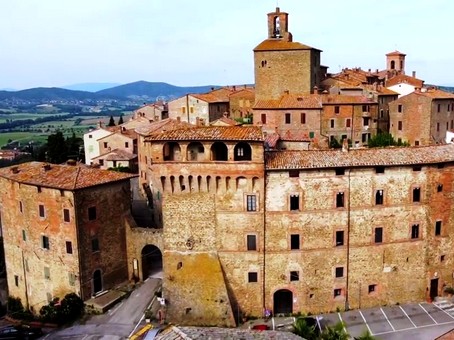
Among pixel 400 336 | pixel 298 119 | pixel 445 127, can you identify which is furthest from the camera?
pixel 445 127

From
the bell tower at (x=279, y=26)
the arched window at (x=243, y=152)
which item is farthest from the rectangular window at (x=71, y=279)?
the bell tower at (x=279, y=26)

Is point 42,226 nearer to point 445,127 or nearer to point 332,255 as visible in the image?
point 332,255

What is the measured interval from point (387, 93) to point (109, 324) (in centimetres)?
4727

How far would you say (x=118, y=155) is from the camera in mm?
68500

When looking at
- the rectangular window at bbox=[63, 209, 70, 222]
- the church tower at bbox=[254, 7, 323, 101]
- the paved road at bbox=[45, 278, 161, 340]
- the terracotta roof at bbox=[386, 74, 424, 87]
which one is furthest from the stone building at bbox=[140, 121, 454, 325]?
the terracotta roof at bbox=[386, 74, 424, 87]

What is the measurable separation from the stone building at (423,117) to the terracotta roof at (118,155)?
35.7 m

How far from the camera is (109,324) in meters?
39.4

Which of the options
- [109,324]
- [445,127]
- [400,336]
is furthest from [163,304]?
[445,127]

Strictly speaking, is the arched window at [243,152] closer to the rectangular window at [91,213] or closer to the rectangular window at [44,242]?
the rectangular window at [91,213]

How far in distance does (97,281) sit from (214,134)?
17.3 metres

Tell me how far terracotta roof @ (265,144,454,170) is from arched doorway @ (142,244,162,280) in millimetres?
15951

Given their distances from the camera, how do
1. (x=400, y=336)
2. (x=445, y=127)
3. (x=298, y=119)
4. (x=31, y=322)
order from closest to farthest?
(x=400, y=336) → (x=31, y=322) → (x=298, y=119) → (x=445, y=127)

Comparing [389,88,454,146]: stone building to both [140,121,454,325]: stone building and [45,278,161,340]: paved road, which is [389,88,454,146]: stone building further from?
[45,278,161,340]: paved road

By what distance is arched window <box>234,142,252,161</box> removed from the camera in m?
38.2
